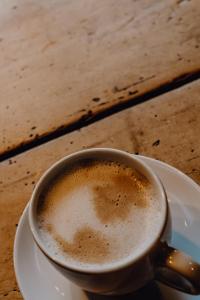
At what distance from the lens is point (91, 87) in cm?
93

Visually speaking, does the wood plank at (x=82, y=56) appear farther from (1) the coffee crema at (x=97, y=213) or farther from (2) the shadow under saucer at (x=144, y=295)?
(2) the shadow under saucer at (x=144, y=295)

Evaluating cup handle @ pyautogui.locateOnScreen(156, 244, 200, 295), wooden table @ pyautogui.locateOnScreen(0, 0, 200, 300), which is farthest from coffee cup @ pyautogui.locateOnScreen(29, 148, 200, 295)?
wooden table @ pyautogui.locateOnScreen(0, 0, 200, 300)

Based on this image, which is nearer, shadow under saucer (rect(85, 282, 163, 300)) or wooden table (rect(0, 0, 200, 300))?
shadow under saucer (rect(85, 282, 163, 300))

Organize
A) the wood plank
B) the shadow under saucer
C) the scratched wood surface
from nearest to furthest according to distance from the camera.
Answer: the shadow under saucer → the scratched wood surface → the wood plank

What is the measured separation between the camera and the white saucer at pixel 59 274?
0.68m

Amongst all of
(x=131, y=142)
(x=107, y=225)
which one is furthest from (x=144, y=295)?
(x=131, y=142)

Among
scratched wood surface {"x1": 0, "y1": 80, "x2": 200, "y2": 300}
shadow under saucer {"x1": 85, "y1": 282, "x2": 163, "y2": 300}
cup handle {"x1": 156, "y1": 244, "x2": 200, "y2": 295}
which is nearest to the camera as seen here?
cup handle {"x1": 156, "y1": 244, "x2": 200, "y2": 295}

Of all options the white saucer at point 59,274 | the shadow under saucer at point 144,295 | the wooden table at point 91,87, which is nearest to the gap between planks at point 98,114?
the wooden table at point 91,87

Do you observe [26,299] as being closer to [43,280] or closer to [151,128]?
[43,280]

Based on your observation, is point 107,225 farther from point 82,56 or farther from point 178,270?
point 82,56

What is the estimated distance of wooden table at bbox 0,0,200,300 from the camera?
0.83 metres

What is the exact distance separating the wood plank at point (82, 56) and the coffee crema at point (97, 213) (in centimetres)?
23

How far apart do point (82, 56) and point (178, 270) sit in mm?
561

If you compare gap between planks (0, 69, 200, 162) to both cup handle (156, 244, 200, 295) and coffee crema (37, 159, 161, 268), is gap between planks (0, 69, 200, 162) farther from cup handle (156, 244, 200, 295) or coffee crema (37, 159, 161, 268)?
cup handle (156, 244, 200, 295)
